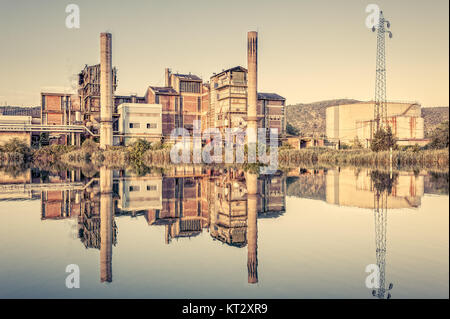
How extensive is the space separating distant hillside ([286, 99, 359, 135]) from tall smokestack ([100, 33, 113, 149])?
95244 mm

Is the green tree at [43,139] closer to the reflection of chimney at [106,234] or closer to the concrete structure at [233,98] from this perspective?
the concrete structure at [233,98]

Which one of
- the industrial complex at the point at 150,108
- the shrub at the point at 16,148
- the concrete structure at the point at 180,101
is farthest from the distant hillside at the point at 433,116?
the shrub at the point at 16,148

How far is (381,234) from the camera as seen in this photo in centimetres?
897

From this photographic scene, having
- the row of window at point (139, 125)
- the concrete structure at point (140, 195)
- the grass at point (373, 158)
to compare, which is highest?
the row of window at point (139, 125)

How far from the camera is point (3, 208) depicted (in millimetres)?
13914

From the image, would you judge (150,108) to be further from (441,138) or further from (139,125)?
(441,138)

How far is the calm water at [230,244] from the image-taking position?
5719 mm

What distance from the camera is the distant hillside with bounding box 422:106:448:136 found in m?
129

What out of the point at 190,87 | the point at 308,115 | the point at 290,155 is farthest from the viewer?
the point at 308,115

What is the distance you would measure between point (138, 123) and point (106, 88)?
254 inches

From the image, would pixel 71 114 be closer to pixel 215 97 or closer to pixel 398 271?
pixel 215 97

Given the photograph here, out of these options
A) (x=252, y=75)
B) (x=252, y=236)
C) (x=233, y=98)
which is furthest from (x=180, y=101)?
(x=252, y=236)

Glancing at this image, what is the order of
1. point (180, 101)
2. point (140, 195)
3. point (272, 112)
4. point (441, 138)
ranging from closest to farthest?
1. point (140, 195)
2. point (441, 138)
3. point (272, 112)
4. point (180, 101)
